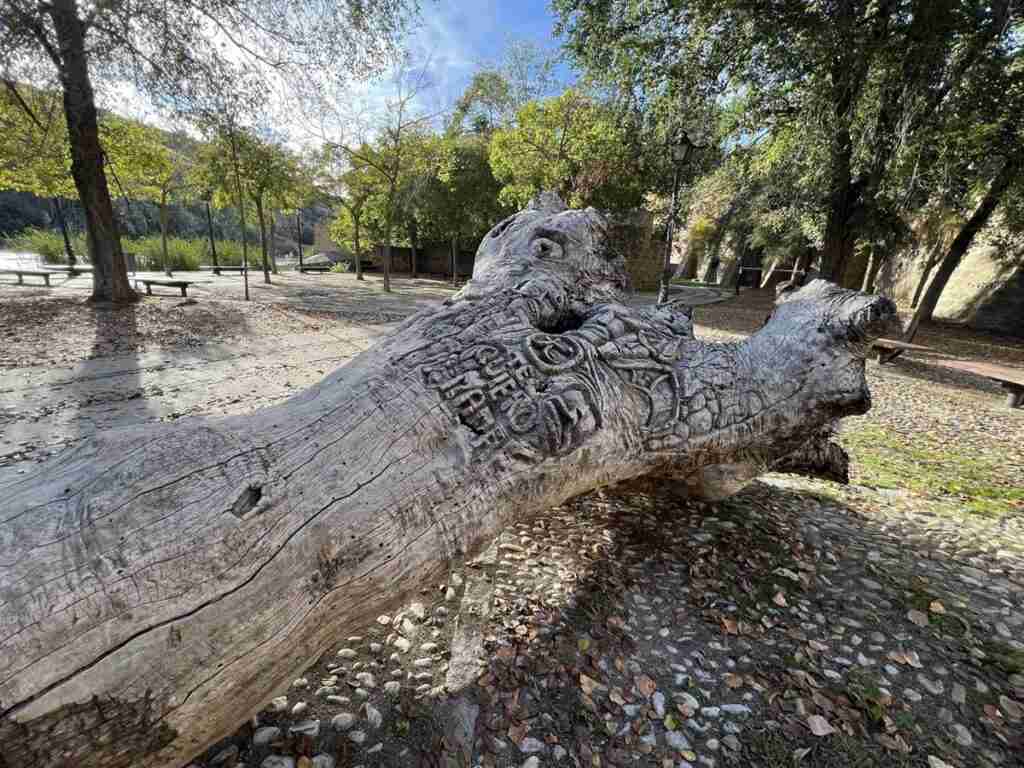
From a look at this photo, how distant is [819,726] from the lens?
152 centimetres

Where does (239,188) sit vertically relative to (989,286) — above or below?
above

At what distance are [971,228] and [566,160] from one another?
10.8m

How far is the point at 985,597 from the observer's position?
2.17 metres

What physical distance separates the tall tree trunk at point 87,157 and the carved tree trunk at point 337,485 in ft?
34.1

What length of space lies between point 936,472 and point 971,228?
385 inches

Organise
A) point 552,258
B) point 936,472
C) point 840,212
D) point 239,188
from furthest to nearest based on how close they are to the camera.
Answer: point 239,188 → point 840,212 → point 936,472 → point 552,258

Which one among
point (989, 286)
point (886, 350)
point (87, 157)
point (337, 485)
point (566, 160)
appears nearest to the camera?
point (337, 485)

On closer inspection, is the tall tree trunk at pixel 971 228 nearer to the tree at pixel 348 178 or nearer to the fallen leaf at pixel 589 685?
the fallen leaf at pixel 589 685

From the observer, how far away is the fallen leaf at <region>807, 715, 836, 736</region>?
1.50m

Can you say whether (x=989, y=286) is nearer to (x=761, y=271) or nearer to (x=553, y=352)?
(x=761, y=271)

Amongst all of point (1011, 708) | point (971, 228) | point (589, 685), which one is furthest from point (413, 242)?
point (1011, 708)

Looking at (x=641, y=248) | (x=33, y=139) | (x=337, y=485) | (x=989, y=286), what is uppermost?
(x=33, y=139)

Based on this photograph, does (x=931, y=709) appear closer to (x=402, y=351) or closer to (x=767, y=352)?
(x=767, y=352)

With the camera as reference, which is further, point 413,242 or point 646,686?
point 413,242
